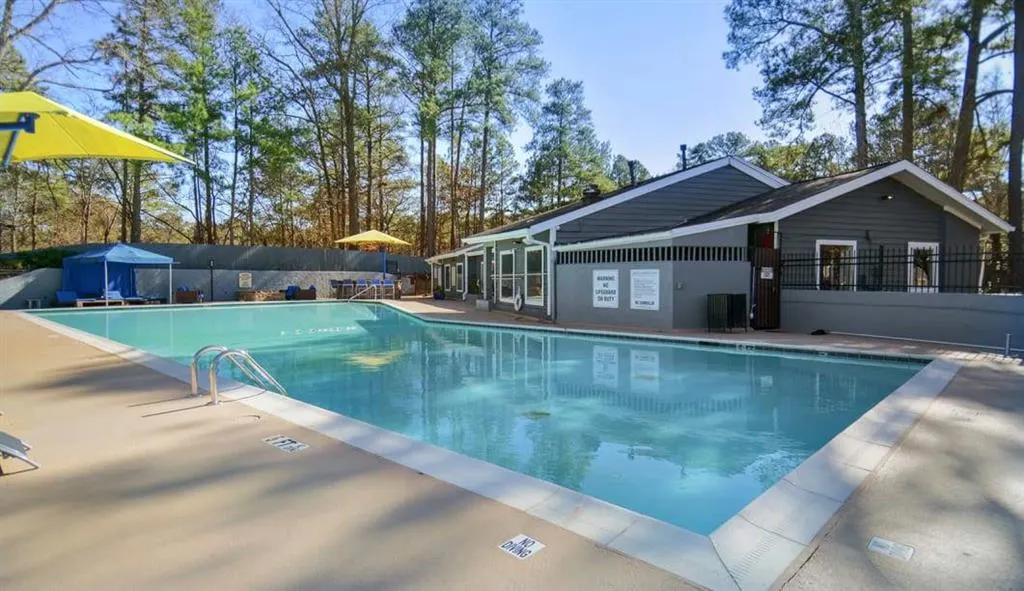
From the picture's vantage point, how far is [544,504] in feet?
8.55

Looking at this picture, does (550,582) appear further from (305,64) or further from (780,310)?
(305,64)

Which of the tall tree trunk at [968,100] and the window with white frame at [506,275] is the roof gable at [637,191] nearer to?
the window with white frame at [506,275]

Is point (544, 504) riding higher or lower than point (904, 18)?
lower

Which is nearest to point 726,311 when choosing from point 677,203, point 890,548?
point 677,203

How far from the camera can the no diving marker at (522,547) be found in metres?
2.12

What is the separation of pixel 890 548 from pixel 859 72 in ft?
53.2

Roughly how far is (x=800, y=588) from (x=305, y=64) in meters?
28.0

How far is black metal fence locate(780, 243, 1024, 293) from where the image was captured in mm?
11383

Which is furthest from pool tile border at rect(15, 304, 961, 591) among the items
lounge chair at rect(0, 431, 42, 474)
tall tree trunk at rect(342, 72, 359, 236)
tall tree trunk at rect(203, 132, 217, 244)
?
tall tree trunk at rect(203, 132, 217, 244)

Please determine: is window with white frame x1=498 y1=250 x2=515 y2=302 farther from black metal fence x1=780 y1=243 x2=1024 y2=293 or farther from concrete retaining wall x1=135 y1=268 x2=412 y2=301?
concrete retaining wall x1=135 y1=268 x2=412 y2=301

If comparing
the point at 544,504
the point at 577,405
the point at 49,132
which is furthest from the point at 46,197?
the point at 544,504

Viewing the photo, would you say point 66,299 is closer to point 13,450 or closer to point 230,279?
point 230,279

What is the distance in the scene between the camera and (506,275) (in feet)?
53.6

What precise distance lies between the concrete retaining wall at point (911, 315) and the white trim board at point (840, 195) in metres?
1.78
